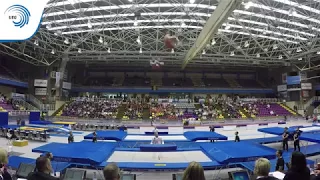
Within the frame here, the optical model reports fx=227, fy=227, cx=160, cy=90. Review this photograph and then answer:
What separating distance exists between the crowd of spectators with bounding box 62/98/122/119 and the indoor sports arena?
0.61ft

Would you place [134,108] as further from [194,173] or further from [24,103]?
[194,173]

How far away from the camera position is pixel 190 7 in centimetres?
2345

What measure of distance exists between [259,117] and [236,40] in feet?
46.2

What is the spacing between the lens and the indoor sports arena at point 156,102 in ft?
31.0

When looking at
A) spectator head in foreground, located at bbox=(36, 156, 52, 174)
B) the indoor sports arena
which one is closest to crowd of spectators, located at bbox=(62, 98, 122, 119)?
the indoor sports arena

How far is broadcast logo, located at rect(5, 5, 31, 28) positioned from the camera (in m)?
3.85

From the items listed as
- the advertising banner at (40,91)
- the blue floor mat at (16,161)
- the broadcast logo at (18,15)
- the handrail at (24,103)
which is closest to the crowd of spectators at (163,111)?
the advertising banner at (40,91)

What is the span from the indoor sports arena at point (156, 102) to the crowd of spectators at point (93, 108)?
187 millimetres

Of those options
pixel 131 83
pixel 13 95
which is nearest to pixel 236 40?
pixel 131 83

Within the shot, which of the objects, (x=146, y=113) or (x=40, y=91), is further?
(x=40, y=91)

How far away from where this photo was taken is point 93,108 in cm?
4000

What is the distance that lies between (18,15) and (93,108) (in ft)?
123

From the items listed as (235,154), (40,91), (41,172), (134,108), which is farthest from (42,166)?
(40,91)

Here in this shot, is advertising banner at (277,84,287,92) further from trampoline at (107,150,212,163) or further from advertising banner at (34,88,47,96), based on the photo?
advertising banner at (34,88,47,96)
